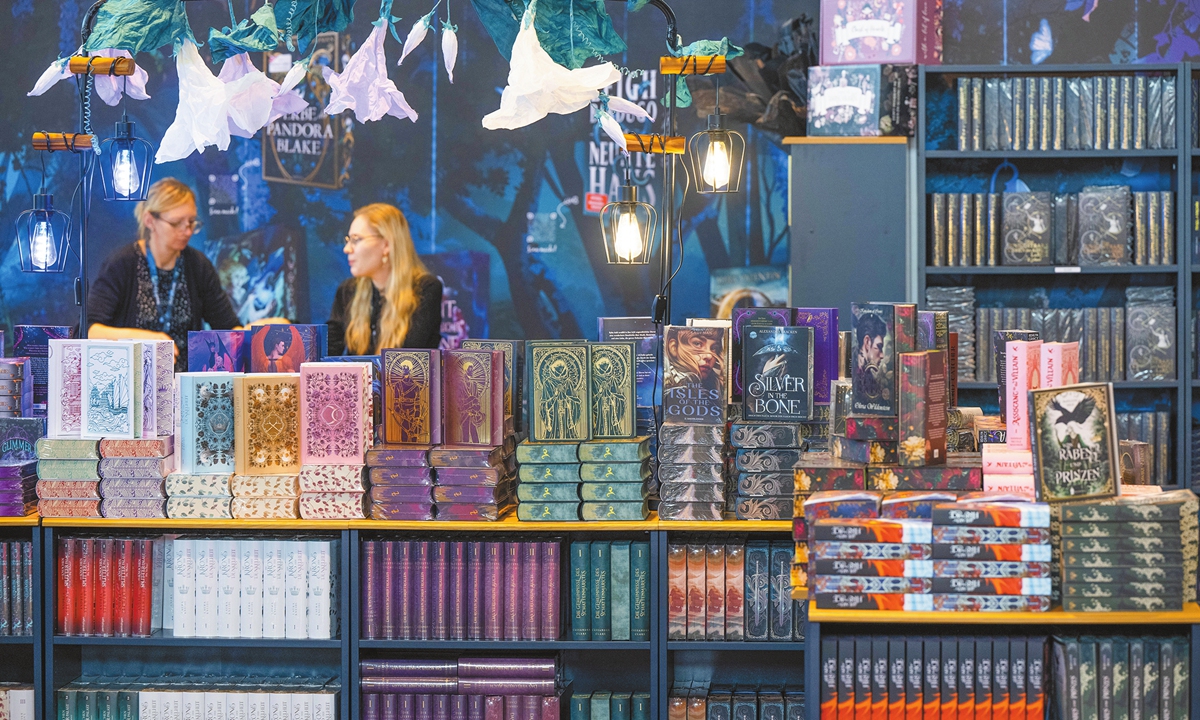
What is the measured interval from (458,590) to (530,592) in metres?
0.21

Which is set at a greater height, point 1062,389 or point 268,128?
point 268,128

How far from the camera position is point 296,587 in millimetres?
3355

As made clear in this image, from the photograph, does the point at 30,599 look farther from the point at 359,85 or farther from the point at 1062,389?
the point at 1062,389

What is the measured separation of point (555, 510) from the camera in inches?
131

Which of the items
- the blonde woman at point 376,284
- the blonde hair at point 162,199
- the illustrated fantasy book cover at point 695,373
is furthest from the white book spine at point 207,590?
the blonde hair at point 162,199

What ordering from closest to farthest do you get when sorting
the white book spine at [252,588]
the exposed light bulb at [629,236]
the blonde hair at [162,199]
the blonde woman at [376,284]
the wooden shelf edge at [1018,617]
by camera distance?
the wooden shelf edge at [1018,617] < the white book spine at [252,588] < the exposed light bulb at [629,236] < the blonde woman at [376,284] < the blonde hair at [162,199]

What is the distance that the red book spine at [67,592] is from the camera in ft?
11.2

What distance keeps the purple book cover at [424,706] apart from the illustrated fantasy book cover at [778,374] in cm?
123

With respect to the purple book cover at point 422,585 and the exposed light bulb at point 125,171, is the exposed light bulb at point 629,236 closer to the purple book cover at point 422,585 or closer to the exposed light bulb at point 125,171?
the purple book cover at point 422,585

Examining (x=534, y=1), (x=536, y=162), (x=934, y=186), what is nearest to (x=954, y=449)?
(x=534, y=1)

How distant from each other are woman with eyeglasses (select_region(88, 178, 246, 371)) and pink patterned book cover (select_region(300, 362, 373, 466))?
2.59m

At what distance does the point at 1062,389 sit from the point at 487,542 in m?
1.63

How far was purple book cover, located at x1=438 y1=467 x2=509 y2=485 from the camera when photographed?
3311 millimetres

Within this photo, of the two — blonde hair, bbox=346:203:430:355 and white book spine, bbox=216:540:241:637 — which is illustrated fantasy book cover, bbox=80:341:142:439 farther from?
blonde hair, bbox=346:203:430:355
